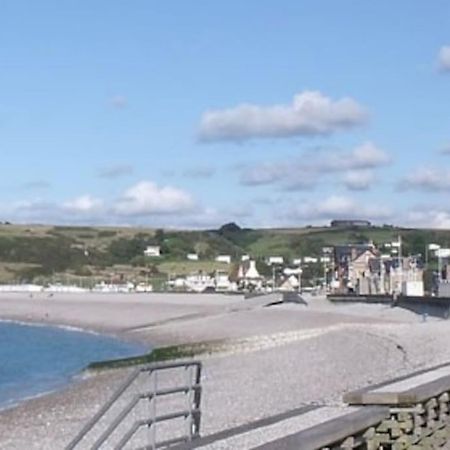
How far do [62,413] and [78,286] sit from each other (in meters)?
170

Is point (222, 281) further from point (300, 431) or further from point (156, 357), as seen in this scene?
point (300, 431)

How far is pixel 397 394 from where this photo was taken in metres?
12.9

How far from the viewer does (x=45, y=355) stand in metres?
A: 67.1

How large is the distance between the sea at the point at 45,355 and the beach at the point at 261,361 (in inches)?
59.4

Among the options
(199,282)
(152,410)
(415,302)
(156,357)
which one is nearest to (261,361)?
(156,357)

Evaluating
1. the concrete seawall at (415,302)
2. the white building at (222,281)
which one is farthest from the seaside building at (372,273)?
the white building at (222,281)

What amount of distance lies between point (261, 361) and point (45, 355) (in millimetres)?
23371

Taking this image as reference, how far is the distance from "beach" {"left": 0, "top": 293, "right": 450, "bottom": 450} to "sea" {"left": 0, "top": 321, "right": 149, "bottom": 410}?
1.51m

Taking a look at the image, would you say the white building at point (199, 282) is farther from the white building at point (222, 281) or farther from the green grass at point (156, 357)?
the green grass at point (156, 357)

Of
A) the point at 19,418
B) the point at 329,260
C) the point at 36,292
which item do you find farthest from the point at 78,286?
the point at 19,418

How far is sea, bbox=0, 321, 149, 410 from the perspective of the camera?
45.8 m

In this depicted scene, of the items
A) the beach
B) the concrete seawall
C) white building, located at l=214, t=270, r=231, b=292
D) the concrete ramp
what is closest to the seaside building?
the concrete seawall

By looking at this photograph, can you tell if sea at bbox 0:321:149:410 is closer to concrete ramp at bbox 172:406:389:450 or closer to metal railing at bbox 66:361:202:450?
metal railing at bbox 66:361:202:450

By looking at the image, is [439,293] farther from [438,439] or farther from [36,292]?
[438,439]
